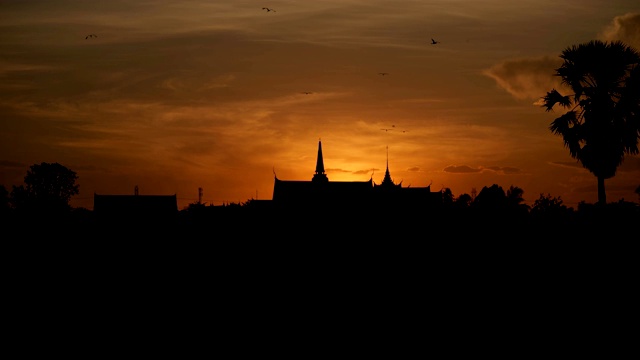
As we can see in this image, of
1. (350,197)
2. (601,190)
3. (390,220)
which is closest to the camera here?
(601,190)

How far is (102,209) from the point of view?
461 feet

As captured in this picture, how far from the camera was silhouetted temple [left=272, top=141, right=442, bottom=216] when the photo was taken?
144 meters

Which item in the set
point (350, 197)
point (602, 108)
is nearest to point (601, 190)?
point (602, 108)

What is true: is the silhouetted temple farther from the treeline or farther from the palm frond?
the palm frond

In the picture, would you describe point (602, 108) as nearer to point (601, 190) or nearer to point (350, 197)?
point (601, 190)

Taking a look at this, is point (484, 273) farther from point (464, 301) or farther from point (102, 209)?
point (102, 209)

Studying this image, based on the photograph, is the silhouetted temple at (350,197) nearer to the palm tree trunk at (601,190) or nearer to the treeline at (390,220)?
the treeline at (390,220)

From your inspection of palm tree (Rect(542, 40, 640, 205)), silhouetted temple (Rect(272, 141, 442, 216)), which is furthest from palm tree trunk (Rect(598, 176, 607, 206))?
silhouetted temple (Rect(272, 141, 442, 216))

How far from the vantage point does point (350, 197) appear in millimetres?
157750

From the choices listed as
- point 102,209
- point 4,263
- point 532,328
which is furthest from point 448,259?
point 102,209

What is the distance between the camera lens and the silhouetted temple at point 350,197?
473 feet

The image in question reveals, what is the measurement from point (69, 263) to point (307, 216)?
48.6 meters

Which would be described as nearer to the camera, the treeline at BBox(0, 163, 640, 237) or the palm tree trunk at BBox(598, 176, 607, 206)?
the palm tree trunk at BBox(598, 176, 607, 206)

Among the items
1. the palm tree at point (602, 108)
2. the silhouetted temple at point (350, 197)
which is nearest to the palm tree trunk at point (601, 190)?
the palm tree at point (602, 108)
